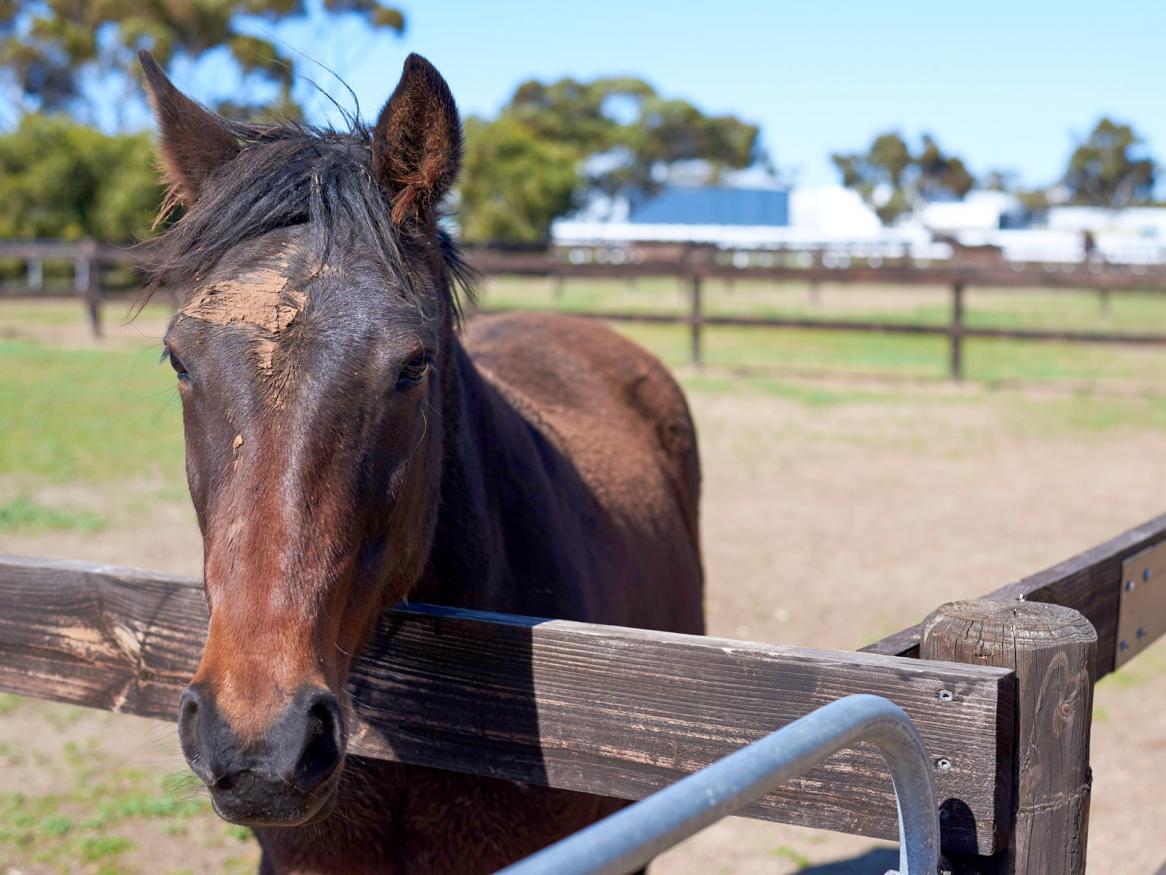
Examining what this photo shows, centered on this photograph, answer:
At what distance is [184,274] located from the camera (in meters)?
2.00

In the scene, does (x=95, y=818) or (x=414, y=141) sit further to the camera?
(x=95, y=818)

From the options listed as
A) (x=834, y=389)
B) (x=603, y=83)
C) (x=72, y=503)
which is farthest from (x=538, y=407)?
(x=603, y=83)

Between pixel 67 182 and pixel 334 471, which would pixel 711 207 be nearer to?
pixel 67 182

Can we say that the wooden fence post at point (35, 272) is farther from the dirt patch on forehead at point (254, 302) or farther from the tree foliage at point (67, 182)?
the dirt patch on forehead at point (254, 302)

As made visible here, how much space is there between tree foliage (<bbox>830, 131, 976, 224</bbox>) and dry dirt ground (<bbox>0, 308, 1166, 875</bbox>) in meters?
80.8

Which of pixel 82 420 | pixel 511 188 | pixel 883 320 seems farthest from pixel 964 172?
pixel 82 420

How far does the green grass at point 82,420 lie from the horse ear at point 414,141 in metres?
5.38

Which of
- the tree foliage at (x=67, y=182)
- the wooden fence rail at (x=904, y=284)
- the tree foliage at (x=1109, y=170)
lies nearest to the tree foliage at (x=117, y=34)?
the tree foliage at (x=67, y=182)

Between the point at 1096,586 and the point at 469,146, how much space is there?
3759 cm

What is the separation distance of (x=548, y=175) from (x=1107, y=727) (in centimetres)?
4783

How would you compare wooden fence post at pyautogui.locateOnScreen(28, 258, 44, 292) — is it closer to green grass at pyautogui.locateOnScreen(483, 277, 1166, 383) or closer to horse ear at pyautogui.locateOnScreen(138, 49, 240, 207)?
green grass at pyautogui.locateOnScreen(483, 277, 1166, 383)

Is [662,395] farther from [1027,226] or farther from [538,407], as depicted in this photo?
[1027,226]

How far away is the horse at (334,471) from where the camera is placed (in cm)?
149

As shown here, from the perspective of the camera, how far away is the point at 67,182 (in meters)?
34.6
